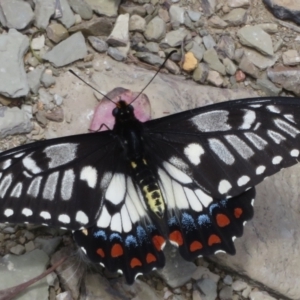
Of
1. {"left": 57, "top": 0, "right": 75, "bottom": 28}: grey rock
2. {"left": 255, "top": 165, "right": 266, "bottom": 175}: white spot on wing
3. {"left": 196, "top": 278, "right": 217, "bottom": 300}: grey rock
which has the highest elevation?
{"left": 255, "top": 165, "right": 266, "bottom": 175}: white spot on wing

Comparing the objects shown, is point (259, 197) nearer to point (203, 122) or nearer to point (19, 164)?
point (203, 122)

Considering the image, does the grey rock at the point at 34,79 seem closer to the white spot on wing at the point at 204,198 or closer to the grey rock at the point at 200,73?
the grey rock at the point at 200,73

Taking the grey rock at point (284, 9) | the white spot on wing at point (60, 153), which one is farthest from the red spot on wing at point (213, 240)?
the grey rock at point (284, 9)

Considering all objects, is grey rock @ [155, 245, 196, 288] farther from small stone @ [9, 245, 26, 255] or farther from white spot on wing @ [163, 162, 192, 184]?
small stone @ [9, 245, 26, 255]

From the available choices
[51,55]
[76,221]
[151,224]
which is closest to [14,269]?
[76,221]

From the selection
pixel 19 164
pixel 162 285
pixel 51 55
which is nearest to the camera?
pixel 19 164

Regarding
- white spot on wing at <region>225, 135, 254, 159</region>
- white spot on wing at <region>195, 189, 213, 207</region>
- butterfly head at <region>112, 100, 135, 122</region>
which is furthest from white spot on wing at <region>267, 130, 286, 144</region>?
butterfly head at <region>112, 100, 135, 122</region>
